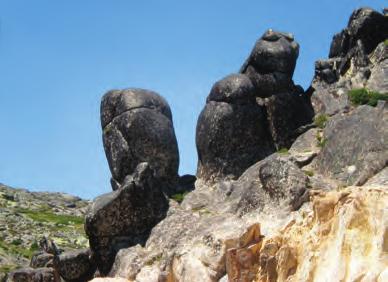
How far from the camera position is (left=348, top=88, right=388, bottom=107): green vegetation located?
36.2 m

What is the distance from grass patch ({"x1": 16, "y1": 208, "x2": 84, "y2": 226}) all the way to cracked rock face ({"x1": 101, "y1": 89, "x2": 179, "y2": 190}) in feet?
195

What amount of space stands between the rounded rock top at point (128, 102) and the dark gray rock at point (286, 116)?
6.22 metres

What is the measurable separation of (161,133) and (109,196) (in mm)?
5407

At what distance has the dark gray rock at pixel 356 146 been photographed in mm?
32125

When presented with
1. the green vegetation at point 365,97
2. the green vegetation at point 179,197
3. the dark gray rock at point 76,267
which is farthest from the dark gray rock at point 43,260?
the green vegetation at point 365,97

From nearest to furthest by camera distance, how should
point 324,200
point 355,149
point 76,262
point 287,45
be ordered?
point 324,200
point 355,149
point 76,262
point 287,45

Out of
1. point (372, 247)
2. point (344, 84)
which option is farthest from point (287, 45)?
point (372, 247)

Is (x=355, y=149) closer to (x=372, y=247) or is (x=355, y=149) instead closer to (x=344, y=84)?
(x=344, y=84)

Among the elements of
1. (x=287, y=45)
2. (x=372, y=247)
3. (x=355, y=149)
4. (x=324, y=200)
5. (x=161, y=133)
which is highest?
(x=287, y=45)

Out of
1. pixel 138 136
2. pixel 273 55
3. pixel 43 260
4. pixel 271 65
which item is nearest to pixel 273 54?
pixel 273 55

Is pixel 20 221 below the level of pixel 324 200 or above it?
above

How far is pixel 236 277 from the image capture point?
27.5m

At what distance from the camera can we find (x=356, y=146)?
33750 millimetres

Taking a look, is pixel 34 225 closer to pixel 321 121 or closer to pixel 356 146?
pixel 321 121
